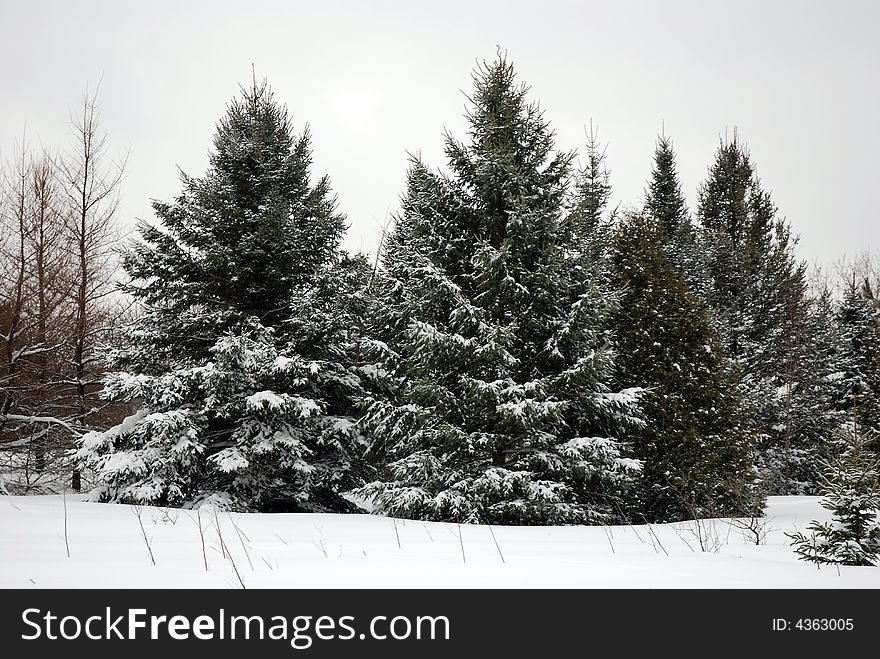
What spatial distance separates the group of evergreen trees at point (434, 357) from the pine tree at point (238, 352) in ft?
0.20

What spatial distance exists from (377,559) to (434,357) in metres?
6.91

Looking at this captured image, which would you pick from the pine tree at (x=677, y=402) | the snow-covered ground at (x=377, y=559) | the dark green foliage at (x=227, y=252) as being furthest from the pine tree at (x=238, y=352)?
the pine tree at (x=677, y=402)

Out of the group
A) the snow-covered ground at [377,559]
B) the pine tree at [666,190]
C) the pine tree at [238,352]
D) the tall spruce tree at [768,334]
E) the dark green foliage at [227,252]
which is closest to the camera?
the snow-covered ground at [377,559]

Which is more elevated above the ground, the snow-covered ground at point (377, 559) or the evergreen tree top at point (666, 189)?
the evergreen tree top at point (666, 189)

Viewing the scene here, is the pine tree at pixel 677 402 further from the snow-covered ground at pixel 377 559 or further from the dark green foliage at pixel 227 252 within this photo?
the dark green foliage at pixel 227 252

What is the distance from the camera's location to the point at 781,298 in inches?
1132

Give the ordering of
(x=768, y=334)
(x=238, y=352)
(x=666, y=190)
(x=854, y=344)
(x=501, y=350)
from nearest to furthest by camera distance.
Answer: (x=501, y=350) → (x=238, y=352) → (x=768, y=334) → (x=854, y=344) → (x=666, y=190)

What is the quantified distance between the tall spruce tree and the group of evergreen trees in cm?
995

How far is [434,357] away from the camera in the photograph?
11938 mm

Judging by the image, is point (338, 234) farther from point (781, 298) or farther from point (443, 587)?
point (781, 298)

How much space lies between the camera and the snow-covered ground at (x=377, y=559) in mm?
4070

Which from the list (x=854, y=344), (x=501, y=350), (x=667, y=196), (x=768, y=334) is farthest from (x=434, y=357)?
(x=854, y=344)

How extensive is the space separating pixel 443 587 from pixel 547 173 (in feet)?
35.8

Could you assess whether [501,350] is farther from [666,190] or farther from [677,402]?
[666,190]
